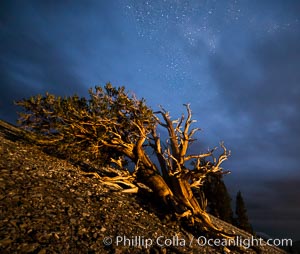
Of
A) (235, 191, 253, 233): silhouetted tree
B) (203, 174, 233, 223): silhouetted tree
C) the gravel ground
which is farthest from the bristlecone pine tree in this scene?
(235, 191, 253, 233): silhouetted tree

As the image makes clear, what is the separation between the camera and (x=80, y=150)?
49.8ft

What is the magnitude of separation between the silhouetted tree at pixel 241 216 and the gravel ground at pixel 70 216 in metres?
41.7

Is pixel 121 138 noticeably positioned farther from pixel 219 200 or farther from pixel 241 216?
pixel 241 216

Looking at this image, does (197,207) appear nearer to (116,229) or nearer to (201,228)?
(201,228)

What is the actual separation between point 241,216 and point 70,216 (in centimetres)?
5041

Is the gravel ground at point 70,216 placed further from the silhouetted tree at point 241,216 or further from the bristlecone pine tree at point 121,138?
the silhouetted tree at point 241,216

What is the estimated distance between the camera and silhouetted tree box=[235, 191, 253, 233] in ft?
161

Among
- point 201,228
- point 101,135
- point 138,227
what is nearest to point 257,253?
point 201,228

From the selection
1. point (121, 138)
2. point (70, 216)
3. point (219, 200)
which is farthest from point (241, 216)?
point (70, 216)

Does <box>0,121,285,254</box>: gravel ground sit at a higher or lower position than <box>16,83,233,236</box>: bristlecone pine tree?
lower

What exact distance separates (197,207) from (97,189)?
5.32m

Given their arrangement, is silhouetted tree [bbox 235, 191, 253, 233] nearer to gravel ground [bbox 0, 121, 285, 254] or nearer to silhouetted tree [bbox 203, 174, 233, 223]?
silhouetted tree [bbox 203, 174, 233, 223]

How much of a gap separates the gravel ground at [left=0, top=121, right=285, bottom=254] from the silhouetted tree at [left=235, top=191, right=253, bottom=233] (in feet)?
137

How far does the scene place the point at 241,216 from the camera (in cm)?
5122
